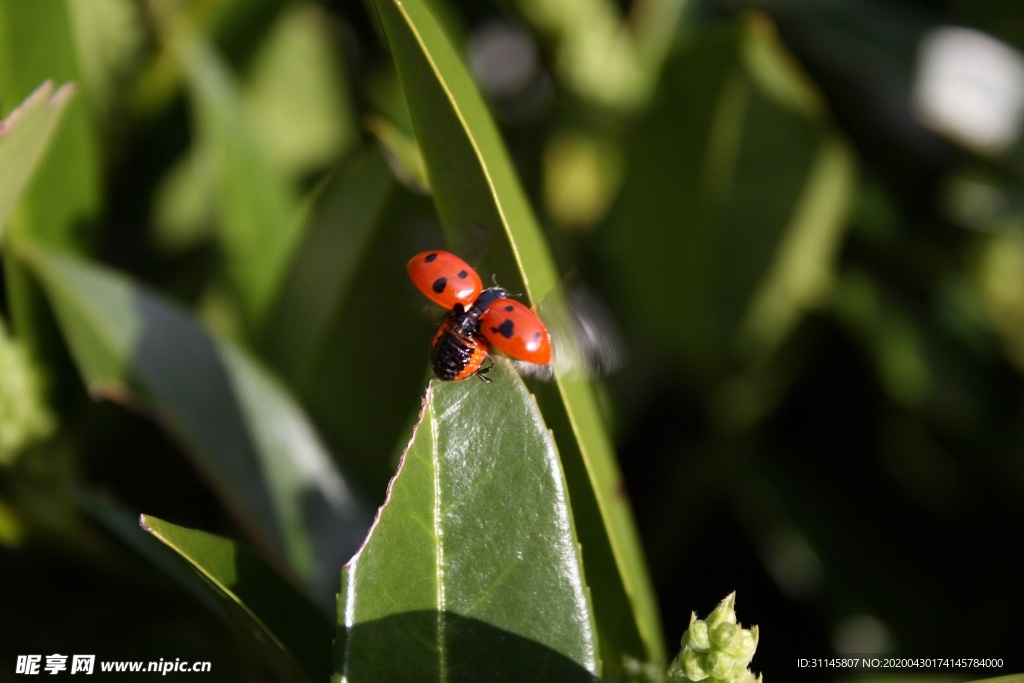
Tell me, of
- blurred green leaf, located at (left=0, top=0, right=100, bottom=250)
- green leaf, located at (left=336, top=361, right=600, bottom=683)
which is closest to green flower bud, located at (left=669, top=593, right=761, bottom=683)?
green leaf, located at (left=336, top=361, right=600, bottom=683)

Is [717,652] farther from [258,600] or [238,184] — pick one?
[238,184]

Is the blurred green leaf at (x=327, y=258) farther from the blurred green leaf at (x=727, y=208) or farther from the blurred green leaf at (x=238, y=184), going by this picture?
the blurred green leaf at (x=727, y=208)

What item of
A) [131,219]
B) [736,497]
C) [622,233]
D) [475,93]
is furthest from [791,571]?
[131,219]

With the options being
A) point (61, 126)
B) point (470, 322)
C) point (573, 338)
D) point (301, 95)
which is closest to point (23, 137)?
point (61, 126)

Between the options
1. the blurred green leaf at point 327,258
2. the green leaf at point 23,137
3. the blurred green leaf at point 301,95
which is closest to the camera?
the green leaf at point 23,137

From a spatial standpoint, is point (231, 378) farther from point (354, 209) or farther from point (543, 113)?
point (543, 113)

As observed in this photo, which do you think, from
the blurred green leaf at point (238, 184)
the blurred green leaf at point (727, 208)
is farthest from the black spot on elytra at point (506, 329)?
the blurred green leaf at point (727, 208)
